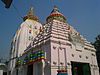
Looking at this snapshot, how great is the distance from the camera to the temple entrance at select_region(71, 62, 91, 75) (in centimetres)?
1948

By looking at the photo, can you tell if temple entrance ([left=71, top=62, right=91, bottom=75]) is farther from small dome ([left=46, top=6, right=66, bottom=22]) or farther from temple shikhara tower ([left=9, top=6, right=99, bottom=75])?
small dome ([left=46, top=6, right=66, bottom=22])

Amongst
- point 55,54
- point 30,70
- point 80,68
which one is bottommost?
point 30,70

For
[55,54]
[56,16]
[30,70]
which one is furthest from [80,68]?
[56,16]

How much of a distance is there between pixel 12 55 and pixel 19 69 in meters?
4.80

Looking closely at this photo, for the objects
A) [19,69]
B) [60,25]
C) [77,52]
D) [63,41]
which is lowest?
[19,69]

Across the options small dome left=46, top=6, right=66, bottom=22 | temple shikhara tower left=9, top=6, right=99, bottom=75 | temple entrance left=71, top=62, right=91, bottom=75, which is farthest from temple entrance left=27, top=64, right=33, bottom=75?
small dome left=46, top=6, right=66, bottom=22

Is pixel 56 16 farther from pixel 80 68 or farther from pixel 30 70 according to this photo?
pixel 30 70

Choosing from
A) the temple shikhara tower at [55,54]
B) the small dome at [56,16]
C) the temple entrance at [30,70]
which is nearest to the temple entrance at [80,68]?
the temple shikhara tower at [55,54]

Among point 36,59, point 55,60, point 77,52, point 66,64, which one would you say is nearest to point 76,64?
point 77,52

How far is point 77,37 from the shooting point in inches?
829

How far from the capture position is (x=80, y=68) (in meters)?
20.4

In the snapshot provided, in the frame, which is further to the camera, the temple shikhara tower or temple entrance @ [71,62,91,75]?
temple entrance @ [71,62,91,75]

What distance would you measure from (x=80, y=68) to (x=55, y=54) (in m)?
5.31

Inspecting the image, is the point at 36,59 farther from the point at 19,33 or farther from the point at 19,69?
the point at 19,33
